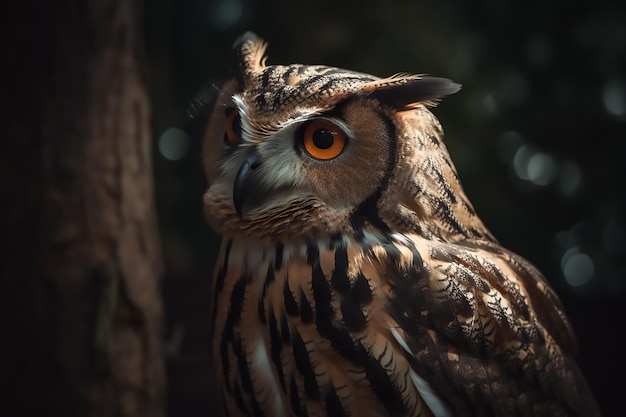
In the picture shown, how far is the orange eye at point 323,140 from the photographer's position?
1143mm

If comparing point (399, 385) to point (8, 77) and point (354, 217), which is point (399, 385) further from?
point (8, 77)

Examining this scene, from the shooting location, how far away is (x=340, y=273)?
1.17m

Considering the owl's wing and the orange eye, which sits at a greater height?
the orange eye

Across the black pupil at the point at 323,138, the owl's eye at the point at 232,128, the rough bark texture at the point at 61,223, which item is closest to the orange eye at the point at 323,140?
the black pupil at the point at 323,138

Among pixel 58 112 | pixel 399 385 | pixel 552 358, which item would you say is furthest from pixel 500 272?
pixel 58 112

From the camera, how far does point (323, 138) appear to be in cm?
115

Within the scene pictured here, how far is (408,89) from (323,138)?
0.17 metres

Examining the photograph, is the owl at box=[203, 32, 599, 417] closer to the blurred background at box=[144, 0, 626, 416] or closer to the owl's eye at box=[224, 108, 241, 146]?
the owl's eye at box=[224, 108, 241, 146]

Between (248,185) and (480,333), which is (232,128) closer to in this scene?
(248,185)

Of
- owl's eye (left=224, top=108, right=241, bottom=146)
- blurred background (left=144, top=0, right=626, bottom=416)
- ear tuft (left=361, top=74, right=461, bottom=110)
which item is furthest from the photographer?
blurred background (left=144, top=0, right=626, bottom=416)

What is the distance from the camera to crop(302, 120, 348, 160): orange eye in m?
1.14

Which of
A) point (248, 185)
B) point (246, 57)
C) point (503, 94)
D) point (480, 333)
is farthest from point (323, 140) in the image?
point (503, 94)

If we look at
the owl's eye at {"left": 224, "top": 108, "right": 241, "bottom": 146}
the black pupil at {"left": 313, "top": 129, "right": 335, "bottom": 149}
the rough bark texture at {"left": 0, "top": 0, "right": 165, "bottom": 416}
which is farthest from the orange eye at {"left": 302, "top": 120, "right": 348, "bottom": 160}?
the rough bark texture at {"left": 0, "top": 0, "right": 165, "bottom": 416}

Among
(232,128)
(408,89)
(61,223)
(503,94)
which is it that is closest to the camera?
(408,89)
